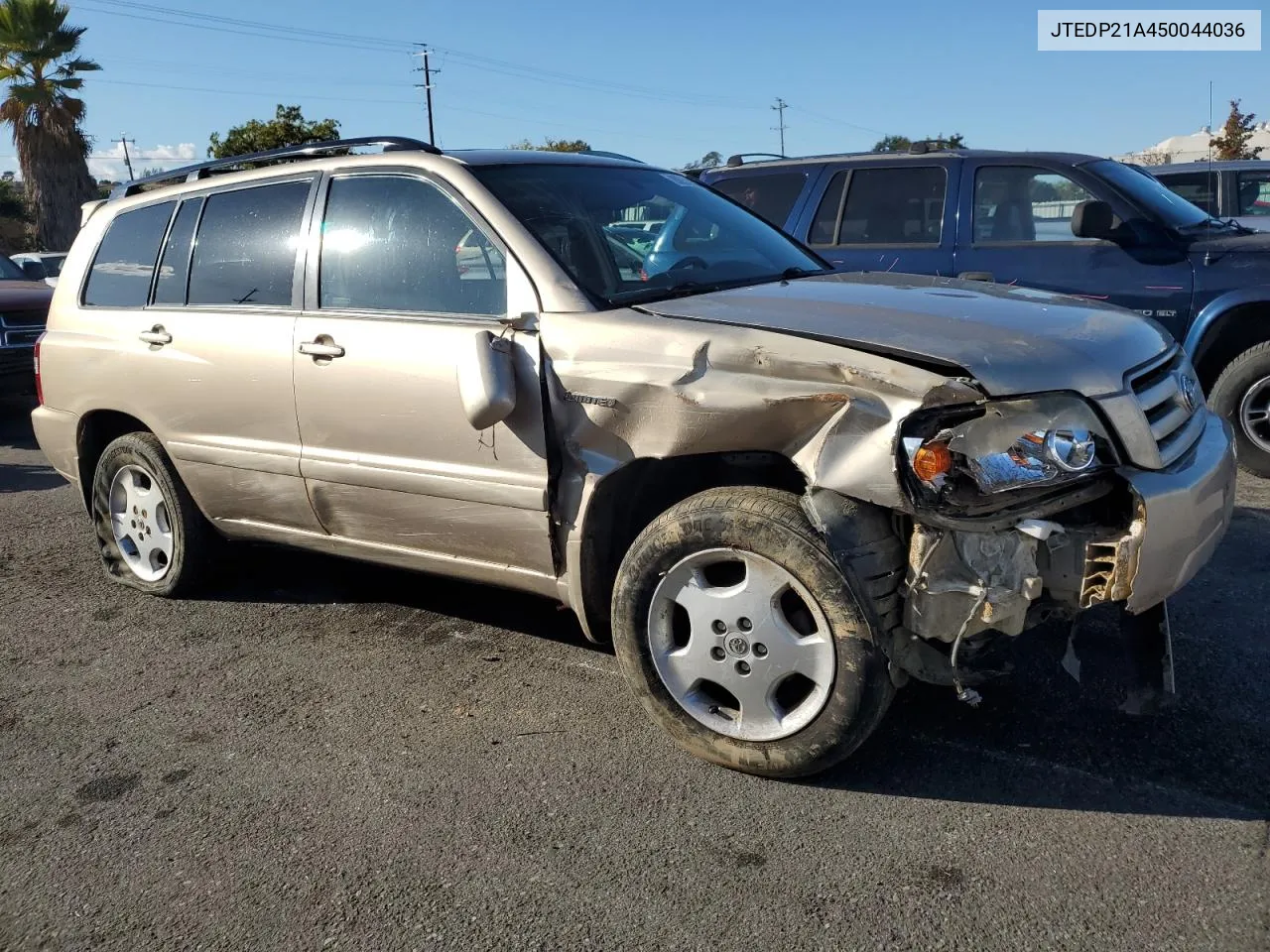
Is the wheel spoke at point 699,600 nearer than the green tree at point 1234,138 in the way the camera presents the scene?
Yes

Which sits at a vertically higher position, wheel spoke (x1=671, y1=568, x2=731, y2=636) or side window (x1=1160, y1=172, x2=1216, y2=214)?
side window (x1=1160, y1=172, x2=1216, y2=214)

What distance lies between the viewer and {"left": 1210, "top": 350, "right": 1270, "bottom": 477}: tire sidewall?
232 inches

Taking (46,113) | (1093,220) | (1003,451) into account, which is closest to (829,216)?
(1093,220)

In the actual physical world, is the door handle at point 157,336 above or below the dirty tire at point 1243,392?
above

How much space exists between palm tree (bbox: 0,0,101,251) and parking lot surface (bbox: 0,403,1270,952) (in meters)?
27.4

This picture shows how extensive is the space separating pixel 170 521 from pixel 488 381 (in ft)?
7.24

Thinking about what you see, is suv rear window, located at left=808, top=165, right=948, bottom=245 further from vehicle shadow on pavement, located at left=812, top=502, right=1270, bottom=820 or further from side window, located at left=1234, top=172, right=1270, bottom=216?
side window, located at left=1234, top=172, right=1270, bottom=216

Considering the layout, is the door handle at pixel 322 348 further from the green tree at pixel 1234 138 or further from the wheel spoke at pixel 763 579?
the green tree at pixel 1234 138

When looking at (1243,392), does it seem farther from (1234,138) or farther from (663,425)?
(1234,138)

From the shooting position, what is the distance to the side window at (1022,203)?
6305 millimetres

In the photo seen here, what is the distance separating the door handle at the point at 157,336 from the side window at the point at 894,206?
422 cm

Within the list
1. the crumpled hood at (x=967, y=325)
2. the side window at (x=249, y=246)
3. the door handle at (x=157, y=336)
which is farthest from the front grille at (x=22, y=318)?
the crumpled hood at (x=967, y=325)

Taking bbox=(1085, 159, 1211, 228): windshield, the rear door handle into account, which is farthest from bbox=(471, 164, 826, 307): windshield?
bbox=(1085, 159, 1211, 228): windshield

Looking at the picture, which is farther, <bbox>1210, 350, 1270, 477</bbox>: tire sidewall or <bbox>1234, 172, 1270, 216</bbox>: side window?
<bbox>1234, 172, 1270, 216</bbox>: side window
